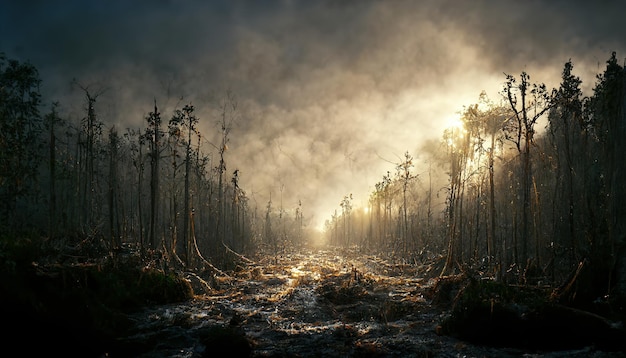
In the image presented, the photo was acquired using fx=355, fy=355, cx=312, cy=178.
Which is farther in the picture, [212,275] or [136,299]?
[212,275]

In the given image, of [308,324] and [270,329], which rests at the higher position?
[270,329]

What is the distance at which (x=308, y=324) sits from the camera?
39.8 ft

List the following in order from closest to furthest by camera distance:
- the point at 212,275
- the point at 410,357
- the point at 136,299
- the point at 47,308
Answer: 1. the point at 47,308
2. the point at 410,357
3. the point at 136,299
4. the point at 212,275

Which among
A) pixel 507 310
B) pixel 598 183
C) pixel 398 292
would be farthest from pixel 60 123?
pixel 598 183

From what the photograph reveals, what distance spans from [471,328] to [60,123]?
36.8 m

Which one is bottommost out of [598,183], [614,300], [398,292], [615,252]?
[398,292]

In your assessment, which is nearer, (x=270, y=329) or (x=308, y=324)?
(x=270, y=329)

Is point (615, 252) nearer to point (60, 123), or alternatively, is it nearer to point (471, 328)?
point (471, 328)

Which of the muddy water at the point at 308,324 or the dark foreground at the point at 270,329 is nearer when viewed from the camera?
the dark foreground at the point at 270,329

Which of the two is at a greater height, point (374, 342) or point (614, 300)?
point (614, 300)

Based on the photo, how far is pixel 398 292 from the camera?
59.9 ft

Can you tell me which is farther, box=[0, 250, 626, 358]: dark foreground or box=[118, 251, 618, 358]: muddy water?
box=[118, 251, 618, 358]: muddy water

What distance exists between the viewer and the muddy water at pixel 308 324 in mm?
8977

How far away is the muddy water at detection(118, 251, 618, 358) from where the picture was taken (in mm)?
8977
